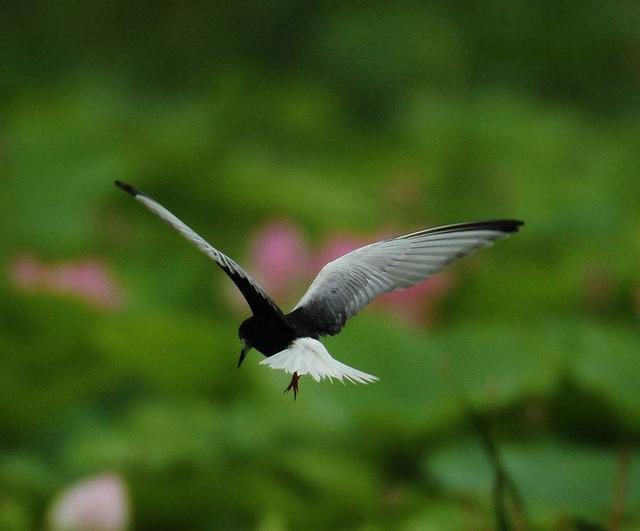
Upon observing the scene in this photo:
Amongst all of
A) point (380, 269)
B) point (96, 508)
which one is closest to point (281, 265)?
point (96, 508)

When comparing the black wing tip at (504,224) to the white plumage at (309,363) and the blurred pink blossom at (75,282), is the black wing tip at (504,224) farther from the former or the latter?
the blurred pink blossom at (75,282)

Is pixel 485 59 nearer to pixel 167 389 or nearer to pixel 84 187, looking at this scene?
pixel 84 187

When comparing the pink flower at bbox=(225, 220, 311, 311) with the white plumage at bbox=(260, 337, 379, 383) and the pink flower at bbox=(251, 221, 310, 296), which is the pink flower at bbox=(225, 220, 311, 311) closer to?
the pink flower at bbox=(251, 221, 310, 296)

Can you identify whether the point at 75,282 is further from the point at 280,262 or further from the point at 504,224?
the point at 504,224

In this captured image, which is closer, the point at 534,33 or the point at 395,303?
the point at 395,303

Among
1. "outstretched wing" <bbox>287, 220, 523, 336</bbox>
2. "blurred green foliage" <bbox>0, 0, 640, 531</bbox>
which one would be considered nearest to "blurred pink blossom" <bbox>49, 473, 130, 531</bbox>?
"blurred green foliage" <bbox>0, 0, 640, 531</bbox>

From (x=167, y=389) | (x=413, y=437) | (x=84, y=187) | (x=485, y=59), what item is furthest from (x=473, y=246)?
(x=485, y=59)
